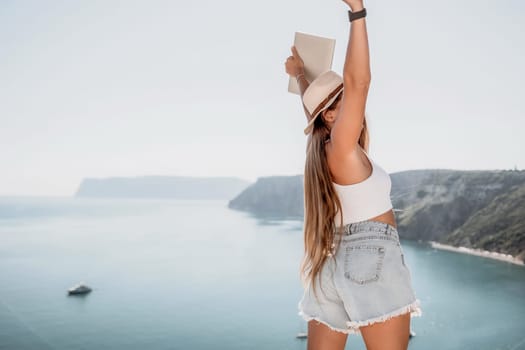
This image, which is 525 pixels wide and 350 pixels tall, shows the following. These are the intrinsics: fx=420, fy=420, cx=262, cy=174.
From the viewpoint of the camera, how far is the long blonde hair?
1.56 m

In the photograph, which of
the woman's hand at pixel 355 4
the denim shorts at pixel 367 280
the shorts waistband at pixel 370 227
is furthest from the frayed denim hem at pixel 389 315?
the woman's hand at pixel 355 4

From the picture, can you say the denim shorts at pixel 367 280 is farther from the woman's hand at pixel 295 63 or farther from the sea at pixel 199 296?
the sea at pixel 199 296

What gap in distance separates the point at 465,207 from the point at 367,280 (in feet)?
263

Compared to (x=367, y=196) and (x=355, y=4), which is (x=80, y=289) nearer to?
(x=367, y=196)

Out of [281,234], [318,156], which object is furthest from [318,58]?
[281,234]

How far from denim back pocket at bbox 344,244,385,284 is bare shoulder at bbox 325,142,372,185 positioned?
253 mm

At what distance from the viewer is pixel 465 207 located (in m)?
73.4

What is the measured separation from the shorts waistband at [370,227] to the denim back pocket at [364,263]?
0.06 metres

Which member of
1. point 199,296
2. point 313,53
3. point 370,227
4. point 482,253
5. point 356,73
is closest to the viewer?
point 356,73

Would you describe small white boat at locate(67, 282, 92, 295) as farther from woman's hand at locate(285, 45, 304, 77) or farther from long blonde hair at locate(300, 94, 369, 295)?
long blonde hair at locate(300, 94, 369, 295)

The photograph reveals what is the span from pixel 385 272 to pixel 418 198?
279 ft

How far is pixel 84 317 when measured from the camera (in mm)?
43812

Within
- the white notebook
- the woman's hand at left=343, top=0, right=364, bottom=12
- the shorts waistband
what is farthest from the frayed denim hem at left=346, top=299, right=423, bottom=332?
the white notebook

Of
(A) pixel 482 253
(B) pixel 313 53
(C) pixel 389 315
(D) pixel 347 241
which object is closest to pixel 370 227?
(D) pixel 347 241
